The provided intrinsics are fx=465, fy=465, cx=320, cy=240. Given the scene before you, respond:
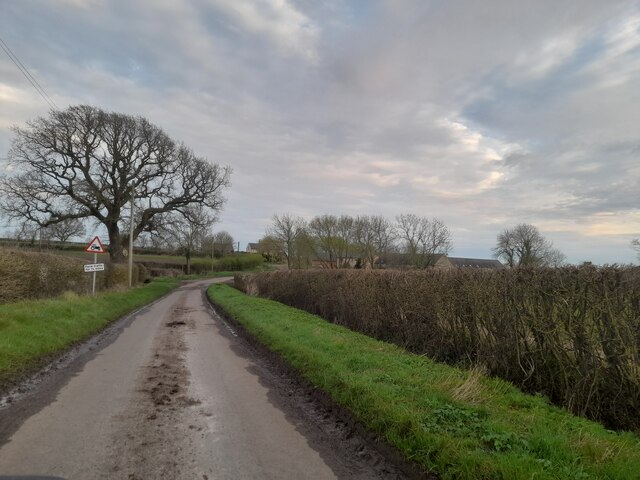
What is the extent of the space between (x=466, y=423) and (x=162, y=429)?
3.40 metres

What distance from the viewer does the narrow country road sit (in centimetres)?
430

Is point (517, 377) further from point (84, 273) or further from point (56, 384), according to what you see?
point (84, 273)

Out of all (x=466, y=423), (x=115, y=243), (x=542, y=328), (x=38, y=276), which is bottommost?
(x=466, y=423)

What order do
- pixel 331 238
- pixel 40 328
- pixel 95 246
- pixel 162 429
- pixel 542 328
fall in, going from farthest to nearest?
1. pixel 331 238
2. pixel 95 246
3. pixel 40 328
4. pixel 542 328
5. pixel 162 429

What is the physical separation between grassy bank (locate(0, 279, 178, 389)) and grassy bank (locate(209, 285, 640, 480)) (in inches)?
198

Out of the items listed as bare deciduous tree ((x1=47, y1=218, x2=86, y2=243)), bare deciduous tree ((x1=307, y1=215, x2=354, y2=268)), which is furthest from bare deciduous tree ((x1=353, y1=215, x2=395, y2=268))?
bare deciduous tree ((x1=47, y1=218, x2=86, y2=243))

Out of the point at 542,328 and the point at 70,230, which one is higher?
the point at 70,230

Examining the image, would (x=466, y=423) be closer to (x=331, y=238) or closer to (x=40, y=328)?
(x=40, y=328)

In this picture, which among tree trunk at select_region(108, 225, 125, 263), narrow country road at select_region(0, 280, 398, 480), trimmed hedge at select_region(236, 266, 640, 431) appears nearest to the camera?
narrow country road at select_region(0, 280, 398, 480)

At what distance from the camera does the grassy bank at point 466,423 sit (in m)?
4.00

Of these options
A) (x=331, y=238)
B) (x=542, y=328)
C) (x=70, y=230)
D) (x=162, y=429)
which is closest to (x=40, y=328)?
(x=162, y=429)

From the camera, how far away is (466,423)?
5055mm

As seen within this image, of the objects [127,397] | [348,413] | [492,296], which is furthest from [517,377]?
[127,397]

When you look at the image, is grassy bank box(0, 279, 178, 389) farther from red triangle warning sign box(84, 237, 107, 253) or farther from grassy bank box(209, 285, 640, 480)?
grassy bank box(209, 285, 640, 480)
